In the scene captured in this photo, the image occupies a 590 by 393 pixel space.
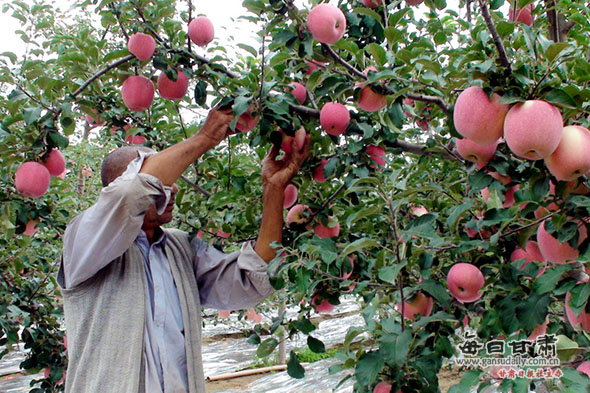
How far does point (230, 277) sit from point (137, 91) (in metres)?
0.73

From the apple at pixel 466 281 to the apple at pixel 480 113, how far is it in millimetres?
467

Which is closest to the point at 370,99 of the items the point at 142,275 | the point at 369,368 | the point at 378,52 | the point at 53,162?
the point at 378,52

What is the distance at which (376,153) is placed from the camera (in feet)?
5.00

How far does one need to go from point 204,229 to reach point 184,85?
51cm

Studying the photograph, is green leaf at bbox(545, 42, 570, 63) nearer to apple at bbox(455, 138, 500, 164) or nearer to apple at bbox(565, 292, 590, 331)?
apple at bbox(455, 138, 500, 164)

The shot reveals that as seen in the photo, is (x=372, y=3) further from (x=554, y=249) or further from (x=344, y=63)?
(x=554, y=249)

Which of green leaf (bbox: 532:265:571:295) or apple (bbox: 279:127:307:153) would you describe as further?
apple (bbox: 279:127:307:153)

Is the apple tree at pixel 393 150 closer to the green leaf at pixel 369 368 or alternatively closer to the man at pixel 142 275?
the green leaf at pixel 369 368

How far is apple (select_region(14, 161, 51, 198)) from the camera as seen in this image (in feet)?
5.45

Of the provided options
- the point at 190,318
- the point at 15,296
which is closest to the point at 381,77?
the point at 190,318

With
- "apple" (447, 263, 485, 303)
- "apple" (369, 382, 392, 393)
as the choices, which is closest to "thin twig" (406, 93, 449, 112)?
"apple" (447, 263, 485, 303)

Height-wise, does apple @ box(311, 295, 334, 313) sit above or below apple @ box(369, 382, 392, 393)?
above

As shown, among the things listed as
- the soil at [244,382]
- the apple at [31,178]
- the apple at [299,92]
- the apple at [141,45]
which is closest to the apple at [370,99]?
the apple at [299,92]

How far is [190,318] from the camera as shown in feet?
4.85
